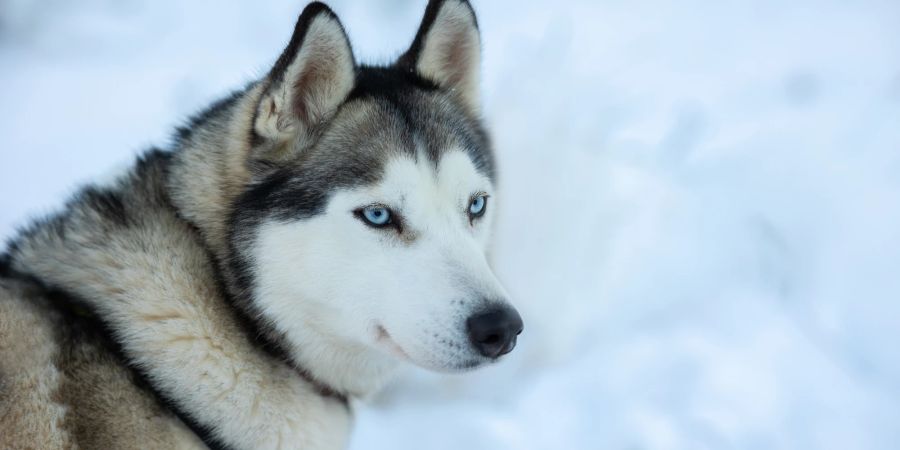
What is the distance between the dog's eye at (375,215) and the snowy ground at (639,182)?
1.01 meters

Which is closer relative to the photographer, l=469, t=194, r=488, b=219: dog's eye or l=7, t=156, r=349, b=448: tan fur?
l=7, t=156, r=349, b=448: tan fur

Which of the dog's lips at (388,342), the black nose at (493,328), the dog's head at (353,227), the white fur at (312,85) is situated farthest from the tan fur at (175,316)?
the black nose at (493,328)

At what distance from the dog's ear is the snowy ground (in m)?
0.33

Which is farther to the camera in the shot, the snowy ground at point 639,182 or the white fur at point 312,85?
the snowy ground at point 639,182

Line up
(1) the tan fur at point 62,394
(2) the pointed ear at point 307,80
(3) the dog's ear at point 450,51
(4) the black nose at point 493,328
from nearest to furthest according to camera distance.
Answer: (1) the tan fur at point 62,394 < (4) the black nose at point 493,328 < (2) the pointed ear at point 307,80 < (3) the dog's ear at point 450,51


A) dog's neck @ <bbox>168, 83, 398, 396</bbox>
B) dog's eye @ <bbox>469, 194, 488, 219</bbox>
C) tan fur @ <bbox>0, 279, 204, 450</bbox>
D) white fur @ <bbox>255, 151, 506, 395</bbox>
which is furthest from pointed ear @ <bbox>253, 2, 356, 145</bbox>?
tan fur @ <bbox>0, 279, 204, 450</bbox>

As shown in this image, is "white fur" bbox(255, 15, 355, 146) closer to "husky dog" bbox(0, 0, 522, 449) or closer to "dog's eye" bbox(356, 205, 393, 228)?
"husky dog" bbox(0, 0, 522, 449)

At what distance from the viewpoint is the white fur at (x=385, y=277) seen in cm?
194

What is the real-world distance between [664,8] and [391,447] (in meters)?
5.21

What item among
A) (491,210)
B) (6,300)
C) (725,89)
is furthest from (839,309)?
(6,300)

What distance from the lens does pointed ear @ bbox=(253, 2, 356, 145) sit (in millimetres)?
1999

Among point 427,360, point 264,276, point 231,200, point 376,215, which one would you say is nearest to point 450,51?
point 376,215

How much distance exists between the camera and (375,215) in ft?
6.81

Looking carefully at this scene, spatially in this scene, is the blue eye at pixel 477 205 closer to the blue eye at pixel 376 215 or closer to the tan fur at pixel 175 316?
the blue eye at pixel 376 215
